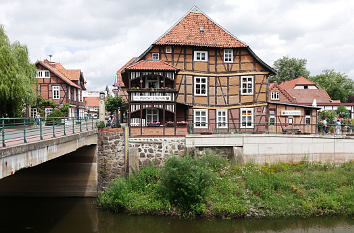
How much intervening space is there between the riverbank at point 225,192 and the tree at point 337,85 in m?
44.0

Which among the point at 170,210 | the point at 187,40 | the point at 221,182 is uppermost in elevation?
the point at 187,40

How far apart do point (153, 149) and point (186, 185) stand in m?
4.26

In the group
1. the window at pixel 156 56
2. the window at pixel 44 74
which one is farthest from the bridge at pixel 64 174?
the window at pixel 44 74

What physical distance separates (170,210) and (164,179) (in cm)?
166

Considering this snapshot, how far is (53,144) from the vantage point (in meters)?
12.4

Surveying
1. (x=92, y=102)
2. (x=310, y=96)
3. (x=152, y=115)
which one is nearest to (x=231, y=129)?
(x=152, y=115)

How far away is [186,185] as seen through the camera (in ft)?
49.2

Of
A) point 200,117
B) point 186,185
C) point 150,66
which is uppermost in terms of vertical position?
point 150,66

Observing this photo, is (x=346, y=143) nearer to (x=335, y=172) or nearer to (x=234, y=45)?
(x=335, y=172)

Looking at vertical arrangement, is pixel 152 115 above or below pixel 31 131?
above

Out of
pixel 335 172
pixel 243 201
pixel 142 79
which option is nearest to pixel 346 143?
pixel 335 172

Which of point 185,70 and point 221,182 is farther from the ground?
point 185,70

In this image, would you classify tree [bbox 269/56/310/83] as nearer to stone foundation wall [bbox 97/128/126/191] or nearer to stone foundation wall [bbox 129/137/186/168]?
stone foundation wall [bbox 129/137/186/168]

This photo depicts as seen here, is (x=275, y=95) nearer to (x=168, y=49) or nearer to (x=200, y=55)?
(x=200, y=55)
